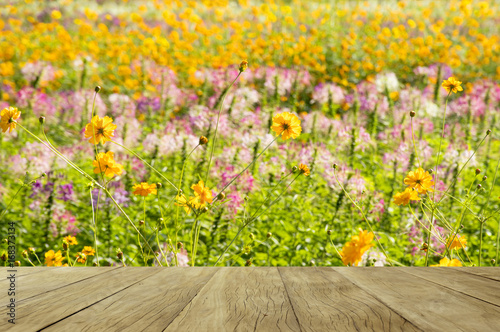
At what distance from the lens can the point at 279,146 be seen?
3162 millimetres

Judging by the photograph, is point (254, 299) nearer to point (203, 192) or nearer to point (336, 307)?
point (336, 307)

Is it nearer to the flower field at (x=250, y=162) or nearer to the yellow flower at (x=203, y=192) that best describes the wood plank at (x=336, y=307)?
the flower field at (x=250, y=162)

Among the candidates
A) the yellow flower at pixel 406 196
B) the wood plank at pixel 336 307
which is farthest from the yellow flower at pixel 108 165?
the yellow flower at pixel 406 196

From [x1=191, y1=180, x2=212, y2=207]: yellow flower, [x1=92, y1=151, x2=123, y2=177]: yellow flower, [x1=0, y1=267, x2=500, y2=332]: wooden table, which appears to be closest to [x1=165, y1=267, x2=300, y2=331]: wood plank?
[x1=0, y1=267, x2=500, y2=332]: wooden table

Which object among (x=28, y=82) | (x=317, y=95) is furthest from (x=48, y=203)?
(x=28, y=82)

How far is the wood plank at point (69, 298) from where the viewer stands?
2.92ft

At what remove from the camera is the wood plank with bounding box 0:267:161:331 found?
0.89m

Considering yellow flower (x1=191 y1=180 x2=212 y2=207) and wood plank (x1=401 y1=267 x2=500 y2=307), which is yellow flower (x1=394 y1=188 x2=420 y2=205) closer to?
wood plank (x1=401 y1=267 x2=500 y2=307)

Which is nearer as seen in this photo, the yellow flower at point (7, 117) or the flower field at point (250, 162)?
the yellow flower at point (7, 117)

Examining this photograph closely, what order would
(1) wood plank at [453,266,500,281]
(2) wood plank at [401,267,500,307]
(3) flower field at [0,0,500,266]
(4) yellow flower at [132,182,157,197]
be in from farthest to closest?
1. (3) flower field at [0,0,500,266]
2. (4) yellow flower at [132,182,157,197]
3. (1) wood plank at [453,266,500,281]
4. (2) wood plank at [401,267,500,307]

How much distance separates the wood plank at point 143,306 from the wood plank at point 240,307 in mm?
30

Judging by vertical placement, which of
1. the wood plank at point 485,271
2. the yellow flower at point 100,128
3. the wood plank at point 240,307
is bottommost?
the wood plank at point 485,271

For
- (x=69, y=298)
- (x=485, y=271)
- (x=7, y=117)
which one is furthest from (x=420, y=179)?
(x=7, y=117)

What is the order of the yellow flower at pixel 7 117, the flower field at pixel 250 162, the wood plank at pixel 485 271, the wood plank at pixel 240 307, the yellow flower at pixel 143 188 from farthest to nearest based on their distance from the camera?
the flower field at pixel 250 162 < the yellow flower at pixel 143 188 < the yellow flower at pixel 7 117 < the wood plank at pixel 485 271 < the wood plank at pixel 240 307
